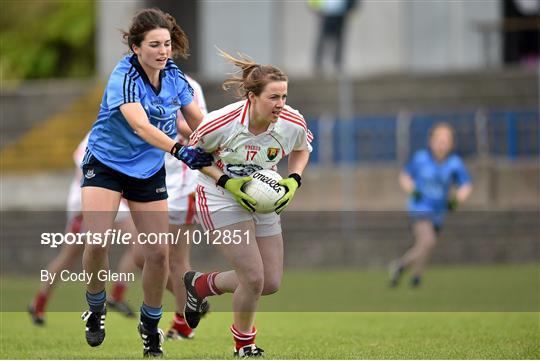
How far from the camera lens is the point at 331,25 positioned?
1069 inches

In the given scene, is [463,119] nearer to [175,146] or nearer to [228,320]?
[228,320]

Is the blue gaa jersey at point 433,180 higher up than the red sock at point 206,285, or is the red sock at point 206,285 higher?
the red sock at point 206,285

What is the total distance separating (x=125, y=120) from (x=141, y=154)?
11.2 inches

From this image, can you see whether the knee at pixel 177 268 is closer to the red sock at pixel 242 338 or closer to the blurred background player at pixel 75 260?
the red sock at pixel 242 338

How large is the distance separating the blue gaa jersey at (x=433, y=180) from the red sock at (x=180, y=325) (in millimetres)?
8729

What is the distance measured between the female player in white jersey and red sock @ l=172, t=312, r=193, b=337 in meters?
1.74

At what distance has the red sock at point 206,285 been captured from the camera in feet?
31.5

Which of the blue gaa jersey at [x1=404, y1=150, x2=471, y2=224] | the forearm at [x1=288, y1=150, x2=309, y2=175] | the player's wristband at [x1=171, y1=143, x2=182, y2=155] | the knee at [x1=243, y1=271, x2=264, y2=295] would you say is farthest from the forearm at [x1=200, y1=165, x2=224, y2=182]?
Answer: the blue gaa jersey at [x1=404, y1=150, x2=471, y2=224]

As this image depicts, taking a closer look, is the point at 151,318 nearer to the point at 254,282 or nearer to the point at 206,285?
the point at 206,285

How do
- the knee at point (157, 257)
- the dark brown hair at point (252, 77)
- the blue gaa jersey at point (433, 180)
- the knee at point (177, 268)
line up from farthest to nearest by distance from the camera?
the blue gaa jersey at point (433, 180), the knee at point (177, 268), the knee at point (157, 257), the dark brown hair at point (252, 77)

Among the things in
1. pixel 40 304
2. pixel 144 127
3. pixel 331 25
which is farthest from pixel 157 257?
pixel 331 25

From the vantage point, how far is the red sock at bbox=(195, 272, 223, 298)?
9609mm

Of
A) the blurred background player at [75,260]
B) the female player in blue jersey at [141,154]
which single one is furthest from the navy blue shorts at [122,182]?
the blurred background player at [75,260]

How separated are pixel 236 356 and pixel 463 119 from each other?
47.1 ft
